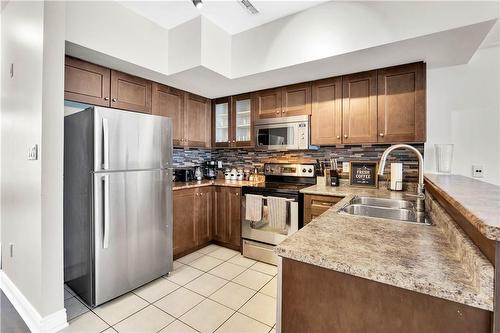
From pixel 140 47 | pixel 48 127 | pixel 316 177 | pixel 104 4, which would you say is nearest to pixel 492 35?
pixel 316 177

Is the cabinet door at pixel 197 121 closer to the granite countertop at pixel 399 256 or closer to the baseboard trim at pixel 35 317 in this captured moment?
the baseboard trim at pixel 35 317

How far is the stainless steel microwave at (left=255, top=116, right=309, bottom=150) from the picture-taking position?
116 inches

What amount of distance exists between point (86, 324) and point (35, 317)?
0.34 metres

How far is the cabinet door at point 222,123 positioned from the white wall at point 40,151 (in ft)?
7.18

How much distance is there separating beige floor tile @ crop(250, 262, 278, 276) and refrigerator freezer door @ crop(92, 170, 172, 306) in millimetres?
949

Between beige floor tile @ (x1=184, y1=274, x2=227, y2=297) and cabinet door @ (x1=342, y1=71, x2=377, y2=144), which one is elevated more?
cabinet door @ (x1=342, y1=71, x2=377, y2=144)

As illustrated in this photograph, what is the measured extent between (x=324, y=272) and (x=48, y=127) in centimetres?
199

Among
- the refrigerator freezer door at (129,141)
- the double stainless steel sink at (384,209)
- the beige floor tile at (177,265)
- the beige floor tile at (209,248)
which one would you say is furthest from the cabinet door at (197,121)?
the double stainless steel sink at (384,209)

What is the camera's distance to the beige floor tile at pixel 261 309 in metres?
1.88

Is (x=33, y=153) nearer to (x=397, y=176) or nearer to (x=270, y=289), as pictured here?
(x=270, y=289)

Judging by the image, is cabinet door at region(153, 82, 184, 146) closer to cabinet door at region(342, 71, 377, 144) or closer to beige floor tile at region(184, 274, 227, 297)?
beige floor tile at region(184, 274, 227, 297)

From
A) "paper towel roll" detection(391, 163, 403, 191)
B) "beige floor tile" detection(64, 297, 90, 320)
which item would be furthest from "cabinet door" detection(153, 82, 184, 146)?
"paper towel roll" detection(391, 163, 403, 191)

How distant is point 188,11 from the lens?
2.33 m

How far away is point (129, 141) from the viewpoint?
2150 millimetres
